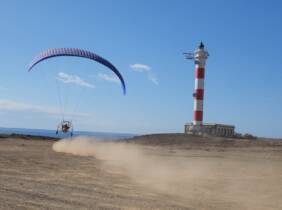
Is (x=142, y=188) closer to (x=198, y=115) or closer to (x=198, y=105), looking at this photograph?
(x=198, y=115)

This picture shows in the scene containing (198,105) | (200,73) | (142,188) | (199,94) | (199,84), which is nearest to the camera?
(142,188)

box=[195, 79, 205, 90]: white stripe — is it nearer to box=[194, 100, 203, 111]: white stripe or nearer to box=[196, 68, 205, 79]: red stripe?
box=[196, 68, 205, 79]: red stripe

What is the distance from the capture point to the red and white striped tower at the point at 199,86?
65.7 meters

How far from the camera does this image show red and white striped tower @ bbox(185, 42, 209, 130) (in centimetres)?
6569

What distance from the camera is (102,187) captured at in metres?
17.3

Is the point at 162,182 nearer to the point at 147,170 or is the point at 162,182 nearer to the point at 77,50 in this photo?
the point at 147,170

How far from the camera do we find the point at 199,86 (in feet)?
219

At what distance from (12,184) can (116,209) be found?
14.3 ft

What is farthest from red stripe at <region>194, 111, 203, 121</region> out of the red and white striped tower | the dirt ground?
the dirt ground

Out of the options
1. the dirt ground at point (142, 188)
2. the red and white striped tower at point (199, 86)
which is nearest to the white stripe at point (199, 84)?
the red and white striped tower at point (199, 86)

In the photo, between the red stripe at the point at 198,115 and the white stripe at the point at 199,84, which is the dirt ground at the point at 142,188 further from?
the white stripe at the point at 199,84

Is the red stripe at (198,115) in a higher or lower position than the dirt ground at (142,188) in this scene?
higher

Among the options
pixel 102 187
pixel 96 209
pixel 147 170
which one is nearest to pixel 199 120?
pixel 147 170

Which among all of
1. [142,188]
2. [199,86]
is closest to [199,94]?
[199,86]
